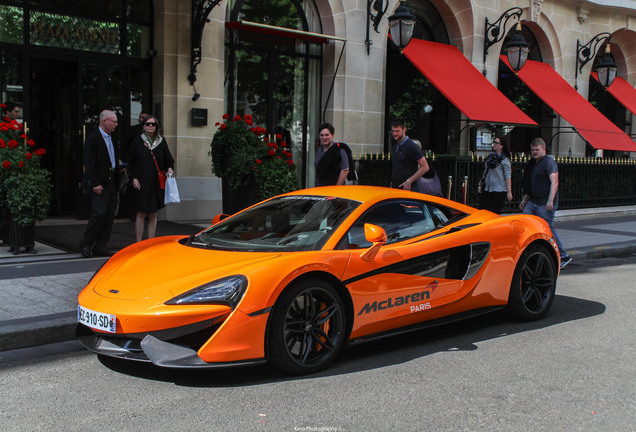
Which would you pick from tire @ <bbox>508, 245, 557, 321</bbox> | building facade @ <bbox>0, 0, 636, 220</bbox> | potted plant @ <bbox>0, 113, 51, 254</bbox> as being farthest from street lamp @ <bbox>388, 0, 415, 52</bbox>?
tire @ <bbox>508, 245, 557, 321</bbox>

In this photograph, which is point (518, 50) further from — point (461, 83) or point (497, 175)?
point (497, 175)

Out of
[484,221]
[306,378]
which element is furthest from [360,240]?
[484,221]

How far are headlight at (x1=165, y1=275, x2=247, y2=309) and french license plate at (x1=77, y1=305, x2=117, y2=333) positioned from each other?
40 centimetres

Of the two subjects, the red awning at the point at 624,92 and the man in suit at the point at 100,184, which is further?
the red awning at the point at 624,92

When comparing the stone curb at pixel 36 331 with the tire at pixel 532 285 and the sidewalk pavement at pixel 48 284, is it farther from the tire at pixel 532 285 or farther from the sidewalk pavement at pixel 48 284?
the tire at pixel 532 285

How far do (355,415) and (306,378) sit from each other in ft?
2.30

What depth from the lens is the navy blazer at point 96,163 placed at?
27.1 ft

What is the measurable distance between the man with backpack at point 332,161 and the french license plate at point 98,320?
4356mm

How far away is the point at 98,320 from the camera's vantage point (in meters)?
4.27

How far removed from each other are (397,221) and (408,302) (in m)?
0.66

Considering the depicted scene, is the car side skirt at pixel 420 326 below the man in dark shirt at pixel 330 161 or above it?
below

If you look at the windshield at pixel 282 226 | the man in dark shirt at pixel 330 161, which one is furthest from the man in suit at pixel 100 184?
the windshield at pixel 282 226

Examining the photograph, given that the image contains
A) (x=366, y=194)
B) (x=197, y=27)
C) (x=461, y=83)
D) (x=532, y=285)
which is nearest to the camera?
(x=366, y=194)

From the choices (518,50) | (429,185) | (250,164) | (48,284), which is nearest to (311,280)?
(48,284)
